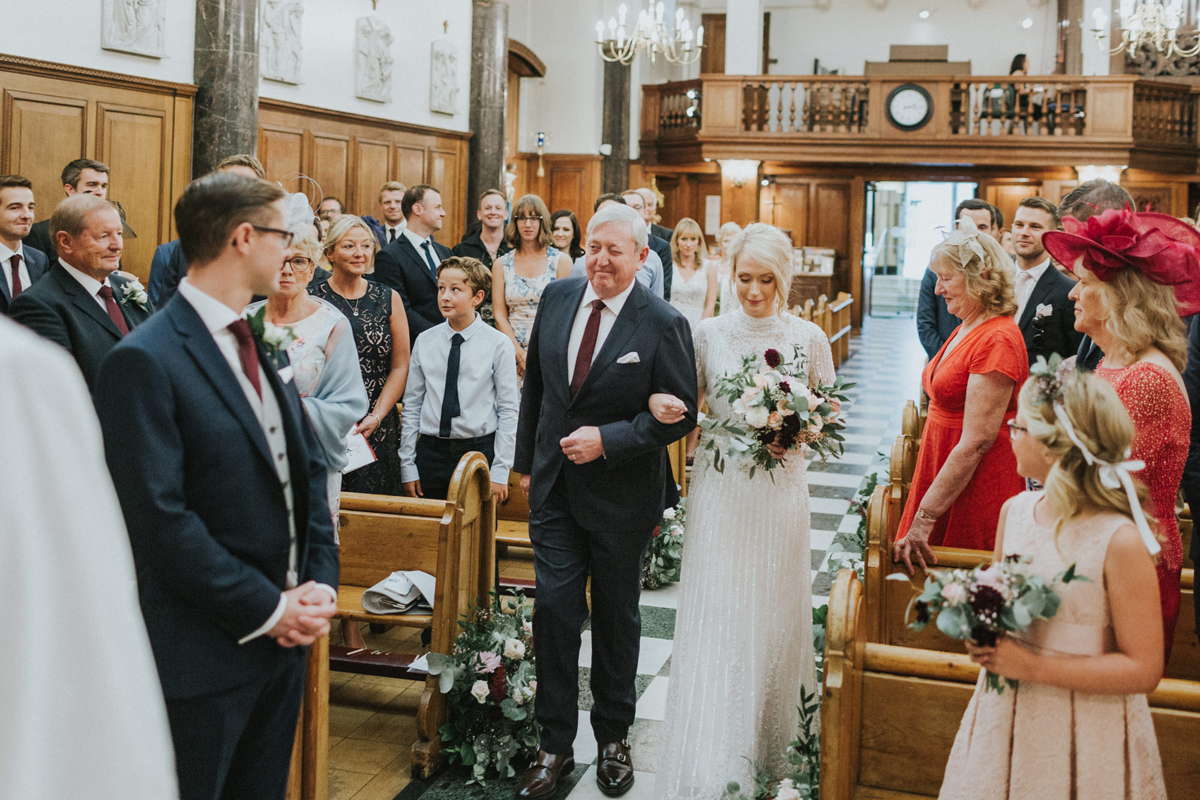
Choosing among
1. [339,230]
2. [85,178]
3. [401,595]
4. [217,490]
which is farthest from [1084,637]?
[85,178]

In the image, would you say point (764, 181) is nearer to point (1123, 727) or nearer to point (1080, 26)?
point (1080, 26)

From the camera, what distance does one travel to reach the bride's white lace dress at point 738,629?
3182 millimetres

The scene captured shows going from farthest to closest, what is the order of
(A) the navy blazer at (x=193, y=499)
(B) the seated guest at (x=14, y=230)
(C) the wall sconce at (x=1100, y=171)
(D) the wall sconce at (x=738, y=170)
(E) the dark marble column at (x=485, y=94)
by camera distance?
(D) the wall sconce at (x=738, y=170)
(C) the wall sconce at (x=1100, y=171)
(E) the dark marble column at (x=485, y=94)
(B) the seated guest at (x=14, y=230)
(A) the navy blazer at (x=193, y=499)

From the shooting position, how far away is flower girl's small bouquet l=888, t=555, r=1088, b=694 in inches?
72.4

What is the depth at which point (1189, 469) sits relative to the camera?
8.52ft

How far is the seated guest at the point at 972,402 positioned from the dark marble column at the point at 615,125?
51.1 ft

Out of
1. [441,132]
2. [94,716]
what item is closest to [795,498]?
[94,716]

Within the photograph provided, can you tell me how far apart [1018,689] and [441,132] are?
1162cm

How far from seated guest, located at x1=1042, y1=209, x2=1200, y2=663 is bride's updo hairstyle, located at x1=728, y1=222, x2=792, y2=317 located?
874 millimetres

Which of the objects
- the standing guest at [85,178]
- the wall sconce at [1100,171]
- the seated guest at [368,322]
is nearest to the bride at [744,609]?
the seated guest at [368,322]

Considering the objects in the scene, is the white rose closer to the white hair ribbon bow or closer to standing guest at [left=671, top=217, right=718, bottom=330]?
the white hair ribbon bow

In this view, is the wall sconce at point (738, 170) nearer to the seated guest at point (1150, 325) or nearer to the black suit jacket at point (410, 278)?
the black suit jacket at point (410, 278)

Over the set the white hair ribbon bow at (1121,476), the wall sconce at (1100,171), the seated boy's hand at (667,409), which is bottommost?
the white hair ribbon bow at (1121,476)

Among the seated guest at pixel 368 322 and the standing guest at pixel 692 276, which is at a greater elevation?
the standing guest at pixel 692 276
